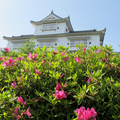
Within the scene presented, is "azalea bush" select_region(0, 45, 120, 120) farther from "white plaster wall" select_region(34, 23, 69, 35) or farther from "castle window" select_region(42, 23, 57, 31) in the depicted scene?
"castle window" select_region(42, 23, 57, 31)

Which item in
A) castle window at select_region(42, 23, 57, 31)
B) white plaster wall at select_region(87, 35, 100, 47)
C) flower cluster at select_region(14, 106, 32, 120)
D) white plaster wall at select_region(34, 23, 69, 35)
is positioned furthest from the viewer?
castle window at select_region(42, 23, 57, 31)

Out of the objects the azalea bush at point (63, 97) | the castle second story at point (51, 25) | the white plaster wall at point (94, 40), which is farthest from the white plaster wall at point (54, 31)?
the azalea bush at point (63, 97)

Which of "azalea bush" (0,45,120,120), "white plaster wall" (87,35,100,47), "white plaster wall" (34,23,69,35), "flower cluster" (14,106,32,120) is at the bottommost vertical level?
"flower cluster" (14,106,32,120)

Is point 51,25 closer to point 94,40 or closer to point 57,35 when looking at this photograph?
point 57,35

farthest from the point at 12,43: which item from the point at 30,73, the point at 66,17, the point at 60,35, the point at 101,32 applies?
the point at 30,73

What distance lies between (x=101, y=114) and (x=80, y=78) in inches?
18.5

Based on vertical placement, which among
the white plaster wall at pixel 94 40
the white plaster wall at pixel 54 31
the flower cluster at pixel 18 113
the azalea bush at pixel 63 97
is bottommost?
the flower cluster at pixel 18 113

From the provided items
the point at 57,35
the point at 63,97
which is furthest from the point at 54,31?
the point at 63,97

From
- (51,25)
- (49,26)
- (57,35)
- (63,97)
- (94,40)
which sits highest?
(51,25)

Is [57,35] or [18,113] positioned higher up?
[57,35]

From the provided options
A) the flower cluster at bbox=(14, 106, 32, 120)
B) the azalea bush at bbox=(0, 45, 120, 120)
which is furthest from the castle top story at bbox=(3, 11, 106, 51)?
the flower cluster at bbox=(14, 106, 32, 120)

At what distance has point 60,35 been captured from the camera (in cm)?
1532

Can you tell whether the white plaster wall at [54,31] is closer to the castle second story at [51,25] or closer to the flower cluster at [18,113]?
the castle second story at [51,25]

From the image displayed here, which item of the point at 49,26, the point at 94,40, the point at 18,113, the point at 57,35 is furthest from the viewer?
the point at 49,26
